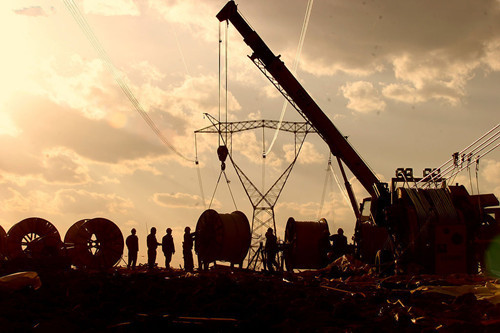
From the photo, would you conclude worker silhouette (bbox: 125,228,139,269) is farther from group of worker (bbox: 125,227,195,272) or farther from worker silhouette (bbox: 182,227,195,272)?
worker silhouette (bbox: 182,227,195,272)

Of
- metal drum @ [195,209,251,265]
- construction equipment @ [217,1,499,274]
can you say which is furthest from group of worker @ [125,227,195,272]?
construction equipment @ [217,1,499,274]

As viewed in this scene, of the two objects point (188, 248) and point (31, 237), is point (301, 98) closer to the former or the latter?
point (188, 248)

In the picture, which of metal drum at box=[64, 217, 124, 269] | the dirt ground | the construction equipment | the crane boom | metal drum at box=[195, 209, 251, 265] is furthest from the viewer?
the crane boom

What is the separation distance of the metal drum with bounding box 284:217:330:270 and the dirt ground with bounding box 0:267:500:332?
24.8 feet

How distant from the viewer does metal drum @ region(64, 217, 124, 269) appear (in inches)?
777

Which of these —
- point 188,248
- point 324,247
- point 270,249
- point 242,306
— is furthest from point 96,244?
point 242,306

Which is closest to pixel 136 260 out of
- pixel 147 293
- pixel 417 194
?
pixel 147 293

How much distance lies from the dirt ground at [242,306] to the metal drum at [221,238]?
794 centimetres

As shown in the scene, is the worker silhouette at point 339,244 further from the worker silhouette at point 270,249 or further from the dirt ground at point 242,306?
the dirt ground at point 242,306

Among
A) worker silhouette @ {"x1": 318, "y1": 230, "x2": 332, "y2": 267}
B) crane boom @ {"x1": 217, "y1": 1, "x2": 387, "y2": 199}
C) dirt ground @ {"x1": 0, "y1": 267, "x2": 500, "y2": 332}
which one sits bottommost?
dirt ground @ {"x1": 0, "y1": 267, "x2": 500, "y2": 332}

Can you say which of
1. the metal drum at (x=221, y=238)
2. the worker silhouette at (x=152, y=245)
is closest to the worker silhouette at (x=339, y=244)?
the metal drum at (x=221, y=238)

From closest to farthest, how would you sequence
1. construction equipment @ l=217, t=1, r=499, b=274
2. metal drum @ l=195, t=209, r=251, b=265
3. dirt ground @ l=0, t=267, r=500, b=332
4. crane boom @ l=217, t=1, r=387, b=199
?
dirt ground @ l=0, t=267, r=500, b=332
construction equipment @ l=217, t=1, r=499, b=274
metal drum @ l=195, t=209, r=251, b=265
crane boom @ l=217, t=1, r=387, b=199

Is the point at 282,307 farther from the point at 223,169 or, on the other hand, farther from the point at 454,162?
the point at 223,169

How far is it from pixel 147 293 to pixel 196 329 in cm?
309
